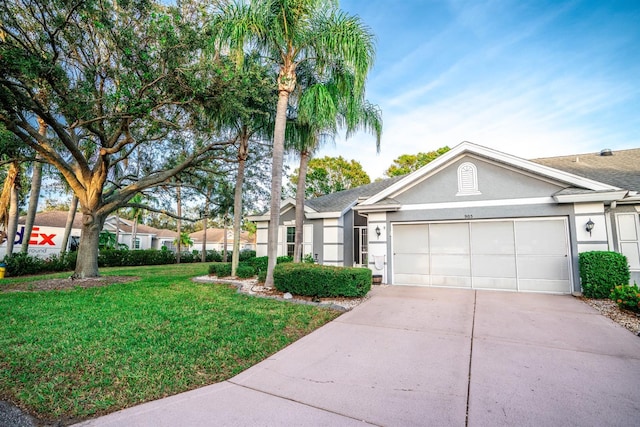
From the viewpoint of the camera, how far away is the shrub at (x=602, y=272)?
7.37 meters

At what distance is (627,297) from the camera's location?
6414 mm

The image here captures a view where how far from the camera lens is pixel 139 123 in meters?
11.2

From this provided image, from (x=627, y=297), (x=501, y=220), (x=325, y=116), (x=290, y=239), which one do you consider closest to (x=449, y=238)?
(x=501, y=220)

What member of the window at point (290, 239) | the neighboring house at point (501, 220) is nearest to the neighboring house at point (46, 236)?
the window at point (290, 239)

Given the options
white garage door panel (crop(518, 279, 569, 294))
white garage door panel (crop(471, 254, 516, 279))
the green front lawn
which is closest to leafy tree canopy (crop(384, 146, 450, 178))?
white garage door panel (crop(471, 254, 516, 279))

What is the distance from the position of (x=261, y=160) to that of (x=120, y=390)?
14905 millimetres

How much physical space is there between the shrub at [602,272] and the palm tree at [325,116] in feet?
23.7

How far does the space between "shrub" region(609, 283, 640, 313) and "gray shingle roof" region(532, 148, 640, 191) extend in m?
4.09

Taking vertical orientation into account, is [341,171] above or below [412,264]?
above

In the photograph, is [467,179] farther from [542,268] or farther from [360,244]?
[360,244]

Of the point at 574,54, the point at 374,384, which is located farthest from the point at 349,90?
the point at 374,384

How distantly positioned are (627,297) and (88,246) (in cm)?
1605

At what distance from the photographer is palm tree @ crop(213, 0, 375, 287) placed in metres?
8.20

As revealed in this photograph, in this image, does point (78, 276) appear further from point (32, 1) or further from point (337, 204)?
point (337, 204)
